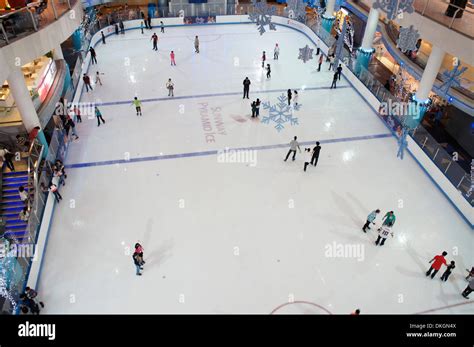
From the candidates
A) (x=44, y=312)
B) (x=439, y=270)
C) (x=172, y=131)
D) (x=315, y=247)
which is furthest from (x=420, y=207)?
(x=44, y=312)

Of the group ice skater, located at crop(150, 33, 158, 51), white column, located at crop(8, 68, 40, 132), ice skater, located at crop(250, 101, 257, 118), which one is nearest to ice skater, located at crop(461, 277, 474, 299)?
ice skater, located at crop(250, 101, 257, 118)

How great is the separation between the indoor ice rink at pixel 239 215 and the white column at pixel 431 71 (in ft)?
6.06

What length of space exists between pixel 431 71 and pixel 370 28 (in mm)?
5755

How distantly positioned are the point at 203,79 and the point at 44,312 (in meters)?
12.4

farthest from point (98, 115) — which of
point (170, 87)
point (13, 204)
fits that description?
point (13, 204)

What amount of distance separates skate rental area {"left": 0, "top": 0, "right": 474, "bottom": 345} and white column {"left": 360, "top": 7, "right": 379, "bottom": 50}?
2428 millimetres

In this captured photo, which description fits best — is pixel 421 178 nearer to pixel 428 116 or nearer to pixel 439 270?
pixel 439 270

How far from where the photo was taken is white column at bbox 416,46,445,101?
1281cm

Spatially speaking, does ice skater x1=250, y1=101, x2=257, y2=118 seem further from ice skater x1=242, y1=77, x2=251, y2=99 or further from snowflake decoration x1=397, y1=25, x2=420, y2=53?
snowflake decoration x1=397, y1=25, x2=420, y2=53

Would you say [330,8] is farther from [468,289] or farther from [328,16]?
[468,289]

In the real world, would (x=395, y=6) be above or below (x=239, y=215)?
above

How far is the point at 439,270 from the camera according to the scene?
9164mm

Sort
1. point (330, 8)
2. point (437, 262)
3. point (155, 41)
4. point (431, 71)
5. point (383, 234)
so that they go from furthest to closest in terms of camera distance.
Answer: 1. point (330, 8)
2. point (155, 41)
3. point (431, 71)
4. point (383, 234)
5. point (437, 262)

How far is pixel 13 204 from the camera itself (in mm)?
9914
